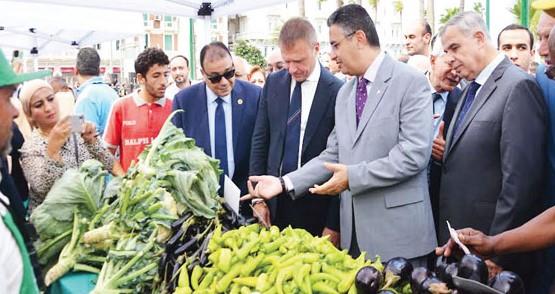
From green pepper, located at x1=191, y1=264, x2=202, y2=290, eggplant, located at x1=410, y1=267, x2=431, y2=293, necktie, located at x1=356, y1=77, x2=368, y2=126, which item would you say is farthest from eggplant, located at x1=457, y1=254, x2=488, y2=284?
necktie, located at x1=356, y1=77, x2=368, y2=126

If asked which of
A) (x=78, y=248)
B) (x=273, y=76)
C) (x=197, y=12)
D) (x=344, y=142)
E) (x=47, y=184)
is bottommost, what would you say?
(x=78, y=248)

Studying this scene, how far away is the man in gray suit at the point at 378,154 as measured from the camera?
347 centimetres

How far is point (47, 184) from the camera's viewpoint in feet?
13.1

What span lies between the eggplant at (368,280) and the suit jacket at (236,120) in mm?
2366

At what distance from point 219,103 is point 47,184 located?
1.37 m

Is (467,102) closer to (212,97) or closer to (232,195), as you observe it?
(232,195)

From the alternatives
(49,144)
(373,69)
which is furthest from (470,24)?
(49,144)

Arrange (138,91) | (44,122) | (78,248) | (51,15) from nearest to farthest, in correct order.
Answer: (78,248)
(44,122)
(138,91)
(51,15)

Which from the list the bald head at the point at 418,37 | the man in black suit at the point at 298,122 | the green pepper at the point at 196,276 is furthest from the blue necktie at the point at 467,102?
the bald head at the point at 418,37

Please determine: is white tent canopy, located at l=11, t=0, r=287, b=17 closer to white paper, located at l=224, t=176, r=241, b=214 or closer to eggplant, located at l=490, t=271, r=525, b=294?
white paper, located at l=224, t=176, r=241, b=214

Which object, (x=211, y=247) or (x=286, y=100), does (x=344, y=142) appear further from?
(x=211, y=247)

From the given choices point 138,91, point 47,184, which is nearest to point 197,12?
point 138,91

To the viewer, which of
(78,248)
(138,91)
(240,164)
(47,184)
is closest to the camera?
(78,248)

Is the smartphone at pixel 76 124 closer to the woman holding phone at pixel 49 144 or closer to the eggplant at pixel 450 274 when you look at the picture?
the woman holding phone at pixel 49 144
